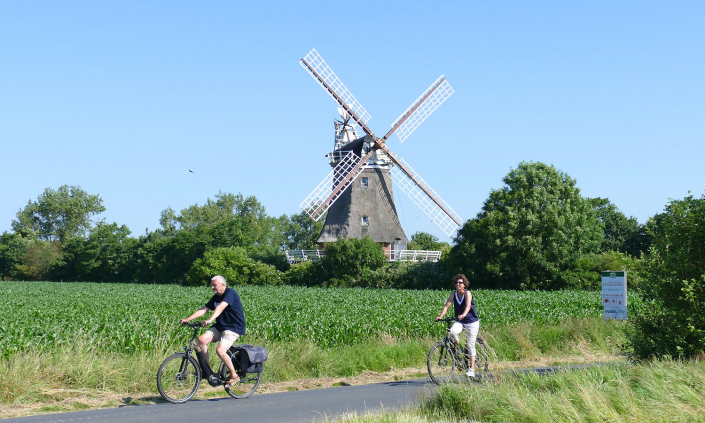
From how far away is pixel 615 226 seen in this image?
65250mm

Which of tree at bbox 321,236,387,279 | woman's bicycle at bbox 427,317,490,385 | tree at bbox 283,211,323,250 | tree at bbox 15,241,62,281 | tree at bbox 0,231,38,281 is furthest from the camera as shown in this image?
tree at bbox 283,211,323,250

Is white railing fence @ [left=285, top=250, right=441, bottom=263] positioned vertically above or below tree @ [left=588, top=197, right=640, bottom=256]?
below

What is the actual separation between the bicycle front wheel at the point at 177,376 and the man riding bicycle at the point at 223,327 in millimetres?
213

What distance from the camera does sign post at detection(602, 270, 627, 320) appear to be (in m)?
16.0

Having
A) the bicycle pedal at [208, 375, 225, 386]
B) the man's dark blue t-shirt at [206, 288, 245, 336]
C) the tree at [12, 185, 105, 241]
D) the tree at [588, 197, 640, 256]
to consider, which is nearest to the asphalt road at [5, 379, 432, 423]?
the bicycle pedal at [208, 375, 225, 386]

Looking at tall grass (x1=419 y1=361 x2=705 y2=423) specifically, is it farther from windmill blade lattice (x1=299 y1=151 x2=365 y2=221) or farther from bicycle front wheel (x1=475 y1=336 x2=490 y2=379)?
windmill blade lattice (x1=299 y1=151 x2=365 y2=221)

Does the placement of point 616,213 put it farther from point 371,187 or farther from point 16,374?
point 16,374

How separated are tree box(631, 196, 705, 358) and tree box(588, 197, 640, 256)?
185ft

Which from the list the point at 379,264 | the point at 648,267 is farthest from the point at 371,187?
the point at 648,267

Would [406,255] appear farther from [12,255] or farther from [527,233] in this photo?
[12,255]

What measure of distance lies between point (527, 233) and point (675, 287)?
103ft

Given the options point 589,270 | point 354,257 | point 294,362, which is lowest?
point 294,362

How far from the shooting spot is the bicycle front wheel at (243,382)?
9.14 meters

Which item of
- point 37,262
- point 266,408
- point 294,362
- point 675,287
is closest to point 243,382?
point 266,408
